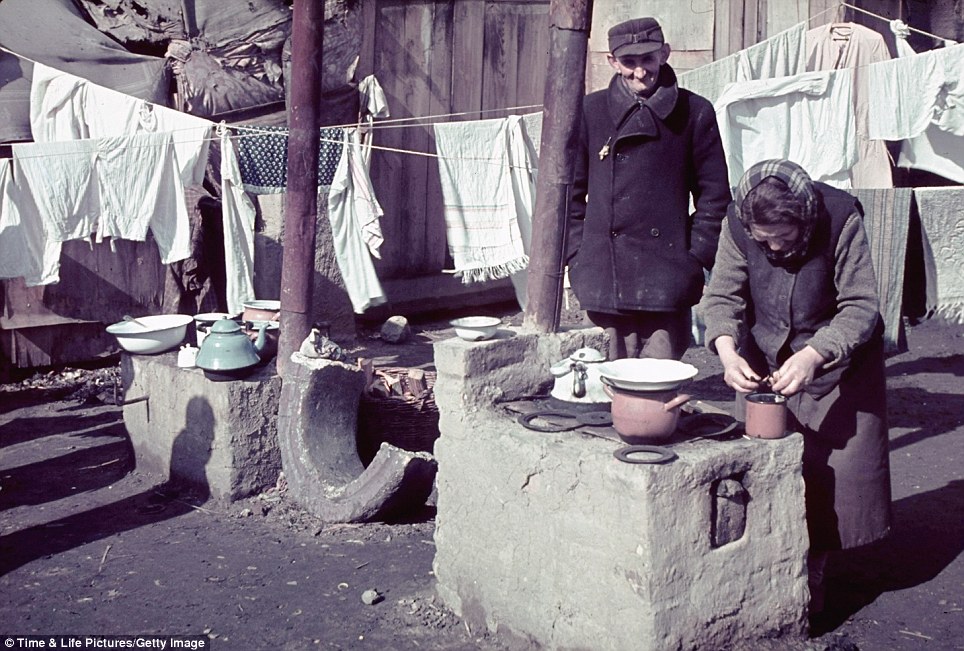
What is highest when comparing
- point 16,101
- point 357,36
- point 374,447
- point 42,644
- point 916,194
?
point 357,36

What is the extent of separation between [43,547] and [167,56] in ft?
12.6

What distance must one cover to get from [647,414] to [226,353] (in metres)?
2.45

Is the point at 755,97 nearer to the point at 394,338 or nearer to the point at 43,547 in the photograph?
the point at 394,338

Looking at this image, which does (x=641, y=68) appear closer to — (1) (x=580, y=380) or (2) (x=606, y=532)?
(1) (x=580, y=380)

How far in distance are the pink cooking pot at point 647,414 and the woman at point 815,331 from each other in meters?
0.30

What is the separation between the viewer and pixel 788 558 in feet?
11.2

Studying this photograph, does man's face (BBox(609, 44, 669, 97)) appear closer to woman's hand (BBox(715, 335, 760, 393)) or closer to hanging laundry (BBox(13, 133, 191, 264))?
woman's hand (BBox(715, 335, 760, 393))

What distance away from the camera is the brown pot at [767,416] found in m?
3.38

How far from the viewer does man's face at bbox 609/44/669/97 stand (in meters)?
4.10

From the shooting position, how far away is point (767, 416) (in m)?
3.39

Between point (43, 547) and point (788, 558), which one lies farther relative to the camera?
point (43, 547)

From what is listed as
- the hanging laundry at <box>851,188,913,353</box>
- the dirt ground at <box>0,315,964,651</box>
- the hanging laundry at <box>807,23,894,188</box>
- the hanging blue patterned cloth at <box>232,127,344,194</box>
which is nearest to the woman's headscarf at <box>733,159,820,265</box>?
the dirt ground at <box>0,315,964,651</box>

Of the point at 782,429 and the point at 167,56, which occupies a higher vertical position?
the point at 167,56

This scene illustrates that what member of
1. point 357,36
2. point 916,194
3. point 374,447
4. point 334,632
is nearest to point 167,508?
point 374,447
